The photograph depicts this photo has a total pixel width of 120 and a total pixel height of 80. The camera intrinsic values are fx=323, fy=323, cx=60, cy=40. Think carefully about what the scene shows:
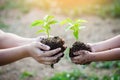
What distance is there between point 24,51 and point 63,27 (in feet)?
10.1

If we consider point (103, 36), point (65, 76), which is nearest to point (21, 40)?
point (65, 76)

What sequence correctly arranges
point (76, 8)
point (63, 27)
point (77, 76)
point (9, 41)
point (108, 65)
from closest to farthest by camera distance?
point (9, 41) → point (77, 76) → point (108, 65) → point (63, 27) → point (76, 8)

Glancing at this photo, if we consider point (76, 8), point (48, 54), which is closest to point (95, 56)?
point (48, 54)

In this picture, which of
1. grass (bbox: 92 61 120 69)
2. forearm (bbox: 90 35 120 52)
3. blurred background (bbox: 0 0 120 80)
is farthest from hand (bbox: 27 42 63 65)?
grass (bbox: 92 61 120 69)

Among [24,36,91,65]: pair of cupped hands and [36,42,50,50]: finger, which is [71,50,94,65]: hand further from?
[36,42,50,50]: finger

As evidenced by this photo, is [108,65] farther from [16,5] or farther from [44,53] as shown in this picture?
[16,5]

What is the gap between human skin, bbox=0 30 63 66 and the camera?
→ 9.43ft

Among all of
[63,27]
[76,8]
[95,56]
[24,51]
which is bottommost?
[95,56]

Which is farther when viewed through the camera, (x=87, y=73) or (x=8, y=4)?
(x=8, y=4)

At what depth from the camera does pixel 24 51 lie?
3018mm

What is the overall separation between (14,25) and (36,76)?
213 centimetres

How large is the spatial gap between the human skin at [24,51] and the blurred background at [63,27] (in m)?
0.92

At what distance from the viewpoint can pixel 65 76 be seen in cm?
417

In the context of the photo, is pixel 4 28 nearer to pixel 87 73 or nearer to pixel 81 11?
pixel 81 11
